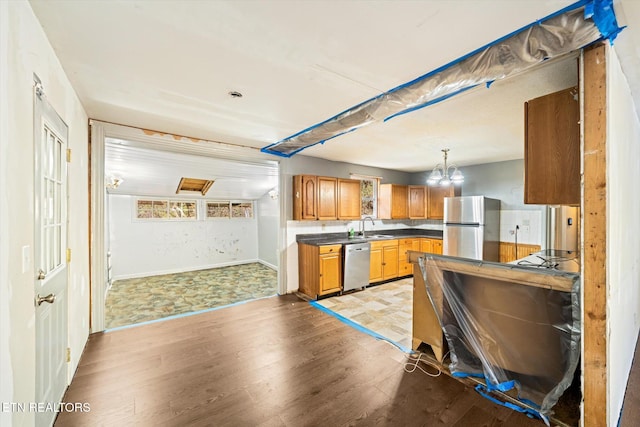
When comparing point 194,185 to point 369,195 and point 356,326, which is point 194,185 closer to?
point 369,195

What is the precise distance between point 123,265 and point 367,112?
6.07 meters

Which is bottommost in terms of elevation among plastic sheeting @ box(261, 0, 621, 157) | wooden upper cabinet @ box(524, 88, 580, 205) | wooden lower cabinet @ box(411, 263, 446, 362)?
wooden lower cabinet @ box(411, 263, 446, 362)

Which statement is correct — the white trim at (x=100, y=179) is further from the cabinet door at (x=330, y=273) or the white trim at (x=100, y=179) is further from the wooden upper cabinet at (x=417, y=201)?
the wooden upper cabinet at (x=417, y=201)

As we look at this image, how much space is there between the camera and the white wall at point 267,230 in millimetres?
6801

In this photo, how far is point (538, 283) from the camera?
1.82 meters

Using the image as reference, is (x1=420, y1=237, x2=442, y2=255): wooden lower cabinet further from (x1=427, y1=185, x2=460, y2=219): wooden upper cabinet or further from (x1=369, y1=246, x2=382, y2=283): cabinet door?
(x1=369, y1=246, x2=382, y2=283): cabinet door

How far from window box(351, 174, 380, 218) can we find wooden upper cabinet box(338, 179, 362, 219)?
637 millimetres

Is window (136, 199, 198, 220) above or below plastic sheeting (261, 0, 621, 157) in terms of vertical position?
below

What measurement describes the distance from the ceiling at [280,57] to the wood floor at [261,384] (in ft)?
7.93

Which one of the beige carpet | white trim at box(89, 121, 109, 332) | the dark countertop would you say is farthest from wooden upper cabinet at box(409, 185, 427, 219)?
white trim at box(89, 121, 109, 332)

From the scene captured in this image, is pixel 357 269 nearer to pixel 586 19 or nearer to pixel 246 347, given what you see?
pixel 246 347

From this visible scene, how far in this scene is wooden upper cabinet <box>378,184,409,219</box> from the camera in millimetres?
5836

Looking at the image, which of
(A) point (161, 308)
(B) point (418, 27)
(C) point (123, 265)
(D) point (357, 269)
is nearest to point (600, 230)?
(B) point (418, 27)

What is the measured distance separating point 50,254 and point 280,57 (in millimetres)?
1984
